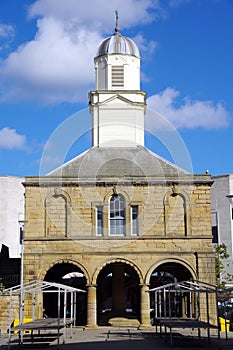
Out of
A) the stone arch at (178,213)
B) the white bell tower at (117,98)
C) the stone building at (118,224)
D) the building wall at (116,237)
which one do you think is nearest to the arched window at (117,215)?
the stone building at (118,224)

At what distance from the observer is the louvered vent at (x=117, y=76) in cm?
3834

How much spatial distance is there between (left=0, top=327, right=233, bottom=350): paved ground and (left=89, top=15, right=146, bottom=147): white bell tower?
13177mm

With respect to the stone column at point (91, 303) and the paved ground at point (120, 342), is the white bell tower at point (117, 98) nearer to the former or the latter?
the stone column at point (91, 303)

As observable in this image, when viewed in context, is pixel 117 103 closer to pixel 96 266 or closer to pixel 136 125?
pixel 136 125

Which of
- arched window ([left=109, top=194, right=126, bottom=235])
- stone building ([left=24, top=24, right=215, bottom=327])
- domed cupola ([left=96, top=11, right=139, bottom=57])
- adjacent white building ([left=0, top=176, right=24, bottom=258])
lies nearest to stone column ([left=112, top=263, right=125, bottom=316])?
stone building ([left=24, top=24, right=215, bottom=327])

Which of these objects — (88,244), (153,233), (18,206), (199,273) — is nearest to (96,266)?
(88,244)

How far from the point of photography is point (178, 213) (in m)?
32.1

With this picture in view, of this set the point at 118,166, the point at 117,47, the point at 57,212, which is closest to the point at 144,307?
the point at 57,212

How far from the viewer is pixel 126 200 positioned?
32281mm

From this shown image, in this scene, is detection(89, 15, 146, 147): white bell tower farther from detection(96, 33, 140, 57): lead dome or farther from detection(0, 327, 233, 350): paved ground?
detection(0, 327, 233, 350): paved ground

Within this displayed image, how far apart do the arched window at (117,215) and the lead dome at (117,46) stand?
1142 centimetres

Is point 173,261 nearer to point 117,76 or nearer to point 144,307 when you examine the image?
point 144,307

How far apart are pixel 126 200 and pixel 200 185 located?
4290 millimetres

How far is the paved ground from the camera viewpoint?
69.3 ft
